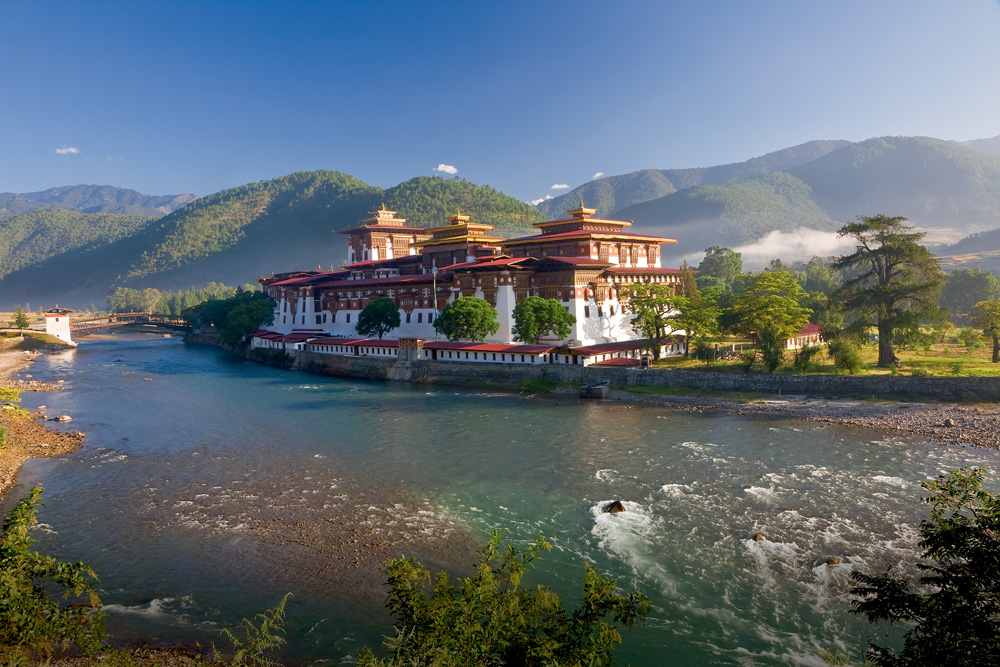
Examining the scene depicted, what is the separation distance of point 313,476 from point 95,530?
9312 millimetres

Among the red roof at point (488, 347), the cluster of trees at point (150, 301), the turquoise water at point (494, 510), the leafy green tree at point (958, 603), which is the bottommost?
the turquoise water at point (494, 510)

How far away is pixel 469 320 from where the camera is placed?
5809 cm

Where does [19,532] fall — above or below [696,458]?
above

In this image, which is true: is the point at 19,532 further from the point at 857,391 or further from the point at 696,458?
the point at 857,391

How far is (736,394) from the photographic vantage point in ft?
144

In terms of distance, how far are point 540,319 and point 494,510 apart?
104ft

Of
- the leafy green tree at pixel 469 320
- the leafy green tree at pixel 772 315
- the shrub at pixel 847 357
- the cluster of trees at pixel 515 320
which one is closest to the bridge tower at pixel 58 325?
the leafy green tree at pixel 469 320

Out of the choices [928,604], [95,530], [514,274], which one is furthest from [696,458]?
[514,274]

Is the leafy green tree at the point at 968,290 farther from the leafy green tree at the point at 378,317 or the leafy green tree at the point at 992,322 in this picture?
the leafy green tree at the point at 378,317

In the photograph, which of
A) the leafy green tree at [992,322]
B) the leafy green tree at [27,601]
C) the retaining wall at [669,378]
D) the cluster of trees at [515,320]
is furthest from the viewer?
the cluster of trees at [515,320]

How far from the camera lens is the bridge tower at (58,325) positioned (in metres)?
99.6

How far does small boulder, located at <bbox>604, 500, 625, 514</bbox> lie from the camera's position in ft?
81.1

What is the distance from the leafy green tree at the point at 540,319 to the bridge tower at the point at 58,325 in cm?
8409

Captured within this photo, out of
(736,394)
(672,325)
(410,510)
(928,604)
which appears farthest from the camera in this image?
(672,325)
